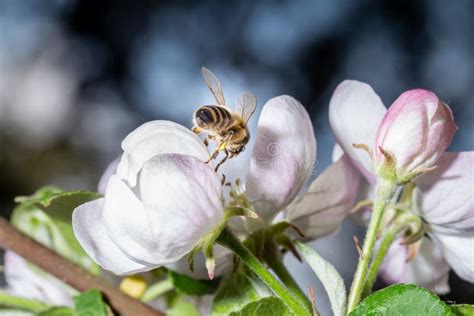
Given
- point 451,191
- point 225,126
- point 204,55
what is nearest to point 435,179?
point 451,191

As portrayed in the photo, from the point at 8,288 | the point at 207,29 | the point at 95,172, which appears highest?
the point at 8,288

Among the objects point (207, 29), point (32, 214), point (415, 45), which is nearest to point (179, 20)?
point (207, 29)

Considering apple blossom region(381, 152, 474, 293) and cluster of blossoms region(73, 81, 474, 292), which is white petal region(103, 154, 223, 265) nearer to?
cluster of blossoms region(73, 81, 474, 292)

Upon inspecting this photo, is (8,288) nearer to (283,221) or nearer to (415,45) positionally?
(283,221)

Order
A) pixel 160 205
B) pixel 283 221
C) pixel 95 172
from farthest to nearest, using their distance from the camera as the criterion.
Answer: pixel 95 172
pixel 283 221
pixel 160 205

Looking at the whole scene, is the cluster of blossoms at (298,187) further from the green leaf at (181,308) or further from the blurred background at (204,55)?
the blurred background at (204,55)

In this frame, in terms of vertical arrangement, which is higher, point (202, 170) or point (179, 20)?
point (202, 170)

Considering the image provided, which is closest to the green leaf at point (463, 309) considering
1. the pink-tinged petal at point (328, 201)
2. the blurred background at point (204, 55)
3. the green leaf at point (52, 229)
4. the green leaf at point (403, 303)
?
the green leaf at point (403, 303)
